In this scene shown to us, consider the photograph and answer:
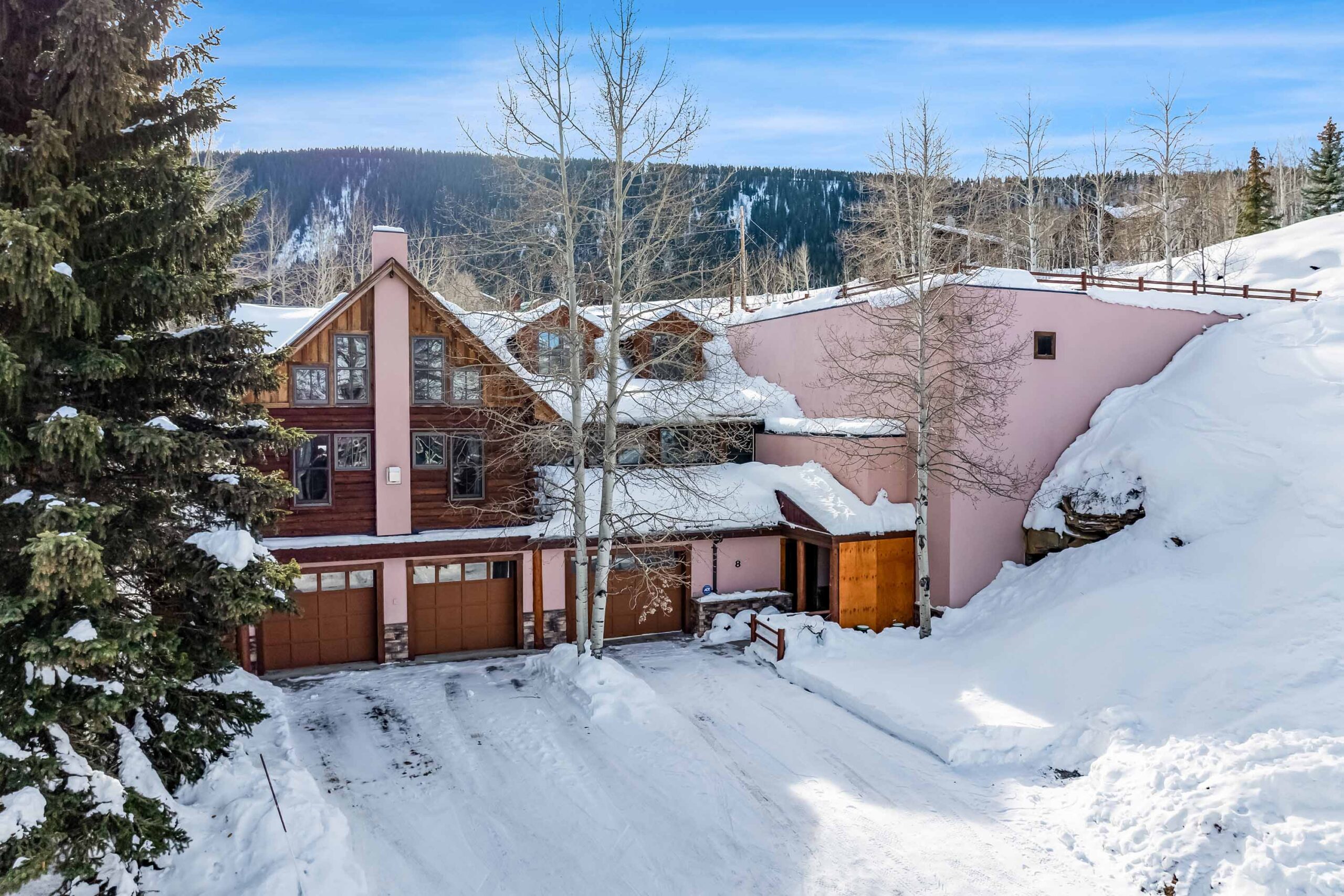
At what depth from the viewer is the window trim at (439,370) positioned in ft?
53.5

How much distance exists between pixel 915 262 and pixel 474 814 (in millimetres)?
13701

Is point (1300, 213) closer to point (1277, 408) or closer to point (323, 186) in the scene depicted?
point (1277, 408)

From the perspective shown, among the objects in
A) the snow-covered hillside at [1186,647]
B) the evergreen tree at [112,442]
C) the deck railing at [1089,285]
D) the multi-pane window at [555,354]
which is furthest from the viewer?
the deck railing at [1089,285]

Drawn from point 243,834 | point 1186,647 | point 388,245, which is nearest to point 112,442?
point 243,834

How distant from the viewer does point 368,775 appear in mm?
10922

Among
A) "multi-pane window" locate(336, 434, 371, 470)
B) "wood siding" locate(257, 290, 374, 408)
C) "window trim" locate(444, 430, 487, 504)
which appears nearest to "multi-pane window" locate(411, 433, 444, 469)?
"window trim" locate(444, 430, 487, 504)

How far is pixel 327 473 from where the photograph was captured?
51.6 feet

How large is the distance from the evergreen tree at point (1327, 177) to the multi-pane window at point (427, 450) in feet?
182

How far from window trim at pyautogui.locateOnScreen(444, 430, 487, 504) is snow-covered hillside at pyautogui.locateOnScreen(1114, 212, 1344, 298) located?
32090mm

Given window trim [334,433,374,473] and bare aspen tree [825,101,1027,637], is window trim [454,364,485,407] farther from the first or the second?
bare aspen tree [825,101,1027,637]

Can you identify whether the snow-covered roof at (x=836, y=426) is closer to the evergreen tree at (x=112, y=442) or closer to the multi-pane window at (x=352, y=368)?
the multi-pane window at (x=352, y=368)

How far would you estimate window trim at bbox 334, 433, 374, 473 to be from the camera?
51.7ft

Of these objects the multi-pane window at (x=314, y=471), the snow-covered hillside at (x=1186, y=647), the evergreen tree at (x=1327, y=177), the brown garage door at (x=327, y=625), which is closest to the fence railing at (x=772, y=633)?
the snow-covered hillside at (x=1186, y=647)

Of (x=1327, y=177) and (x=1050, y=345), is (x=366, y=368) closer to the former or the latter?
(x=1050, y=345)
